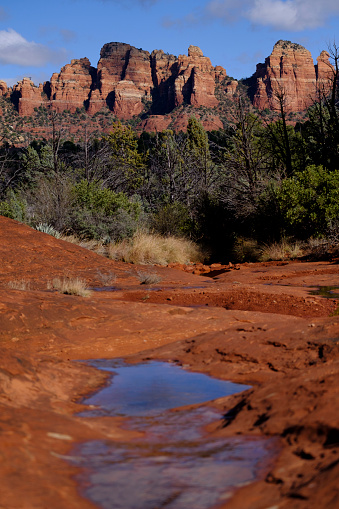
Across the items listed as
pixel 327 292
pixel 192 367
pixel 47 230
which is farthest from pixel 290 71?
pixel 192 367

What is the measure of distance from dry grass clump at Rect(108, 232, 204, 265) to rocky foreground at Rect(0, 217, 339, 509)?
21.5 feet

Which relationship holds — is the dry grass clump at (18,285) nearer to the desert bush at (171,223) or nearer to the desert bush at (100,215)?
the desert bush at (100,215)

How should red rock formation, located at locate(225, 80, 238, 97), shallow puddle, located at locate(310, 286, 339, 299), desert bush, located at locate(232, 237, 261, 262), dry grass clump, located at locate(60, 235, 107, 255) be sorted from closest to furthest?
shallow puddle, located at locate(310, 286, 339, 299), dry grass clump, located at locate(60, 235, 107, 255), desert bush, located at locate(232, 237, 261, 262), red rock formation, located at locate(225, 80, 238, 97)

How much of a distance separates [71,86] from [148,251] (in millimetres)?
145008

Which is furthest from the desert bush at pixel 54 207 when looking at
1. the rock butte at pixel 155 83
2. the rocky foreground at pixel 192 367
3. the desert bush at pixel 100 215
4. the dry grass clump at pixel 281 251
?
the rock butte at pixel 155 83

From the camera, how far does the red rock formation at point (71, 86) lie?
491ft

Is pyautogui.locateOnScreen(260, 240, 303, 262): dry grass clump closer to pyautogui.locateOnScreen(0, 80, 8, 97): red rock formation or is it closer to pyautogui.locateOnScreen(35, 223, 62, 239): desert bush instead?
pyautogui.locateOnScreen(35, 223, 62, 239): desert bush

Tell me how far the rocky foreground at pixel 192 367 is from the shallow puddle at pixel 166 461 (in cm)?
10

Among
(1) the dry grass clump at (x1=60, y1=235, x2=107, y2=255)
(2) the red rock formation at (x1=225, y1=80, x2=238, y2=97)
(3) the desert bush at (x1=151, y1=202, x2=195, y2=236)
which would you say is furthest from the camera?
(2) the red rock formation at (x1=225, y1=80, x2=238, y2=97)

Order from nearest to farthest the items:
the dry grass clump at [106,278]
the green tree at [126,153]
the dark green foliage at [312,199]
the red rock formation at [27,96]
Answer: the dry grass clump at [106,278], the dark green foliage at [312,199], the green tree at [126,153], the red rock formation at [27,96]

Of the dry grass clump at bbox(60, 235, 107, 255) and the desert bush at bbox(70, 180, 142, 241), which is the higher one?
the desert bush at bbox(70, 180, 142, 241)

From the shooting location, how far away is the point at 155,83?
6412 inches

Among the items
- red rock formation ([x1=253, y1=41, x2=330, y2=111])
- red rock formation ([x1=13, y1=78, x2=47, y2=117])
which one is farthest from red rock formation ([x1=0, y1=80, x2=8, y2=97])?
red rock formation ([x1=253, y1=41, x2=330, y2=111])

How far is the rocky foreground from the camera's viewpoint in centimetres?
218
